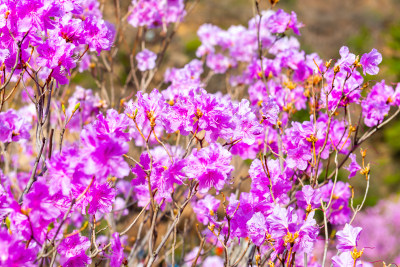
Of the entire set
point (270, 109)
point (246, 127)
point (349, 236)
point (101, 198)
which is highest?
point (270, 109)

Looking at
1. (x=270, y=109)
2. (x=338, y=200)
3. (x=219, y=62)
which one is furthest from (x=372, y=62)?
(x=219, y=62)

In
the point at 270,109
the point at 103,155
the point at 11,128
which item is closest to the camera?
the point at 103,155

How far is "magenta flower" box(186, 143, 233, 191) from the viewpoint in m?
1.27

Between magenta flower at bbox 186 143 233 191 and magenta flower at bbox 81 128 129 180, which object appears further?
magenta flower at bbox 186 143 233 191

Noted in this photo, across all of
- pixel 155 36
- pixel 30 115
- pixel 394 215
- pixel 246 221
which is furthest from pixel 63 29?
pixel 155 36

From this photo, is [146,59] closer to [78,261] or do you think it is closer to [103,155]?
[78,261]

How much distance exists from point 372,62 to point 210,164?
2.54 feet

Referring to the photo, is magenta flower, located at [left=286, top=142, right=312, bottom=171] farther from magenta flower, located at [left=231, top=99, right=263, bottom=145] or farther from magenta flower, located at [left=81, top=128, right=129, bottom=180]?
magenta flower, located at [left=81, top=128, right=129, bottom=180]

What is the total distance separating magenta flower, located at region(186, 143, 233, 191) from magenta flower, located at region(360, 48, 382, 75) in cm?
68

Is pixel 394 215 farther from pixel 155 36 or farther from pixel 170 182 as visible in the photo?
pixel 155 36

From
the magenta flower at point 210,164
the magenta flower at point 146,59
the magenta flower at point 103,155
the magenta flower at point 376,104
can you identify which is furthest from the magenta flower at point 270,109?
the magenta flower at point 146,59

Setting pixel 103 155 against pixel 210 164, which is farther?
pixel 210 164

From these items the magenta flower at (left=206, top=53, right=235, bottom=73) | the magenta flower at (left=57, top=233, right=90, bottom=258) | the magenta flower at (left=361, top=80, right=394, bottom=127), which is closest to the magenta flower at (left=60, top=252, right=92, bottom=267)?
the magenta flower at (left=57, top=233, right=90, bottom=258)

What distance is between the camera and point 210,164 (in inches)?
50.1
